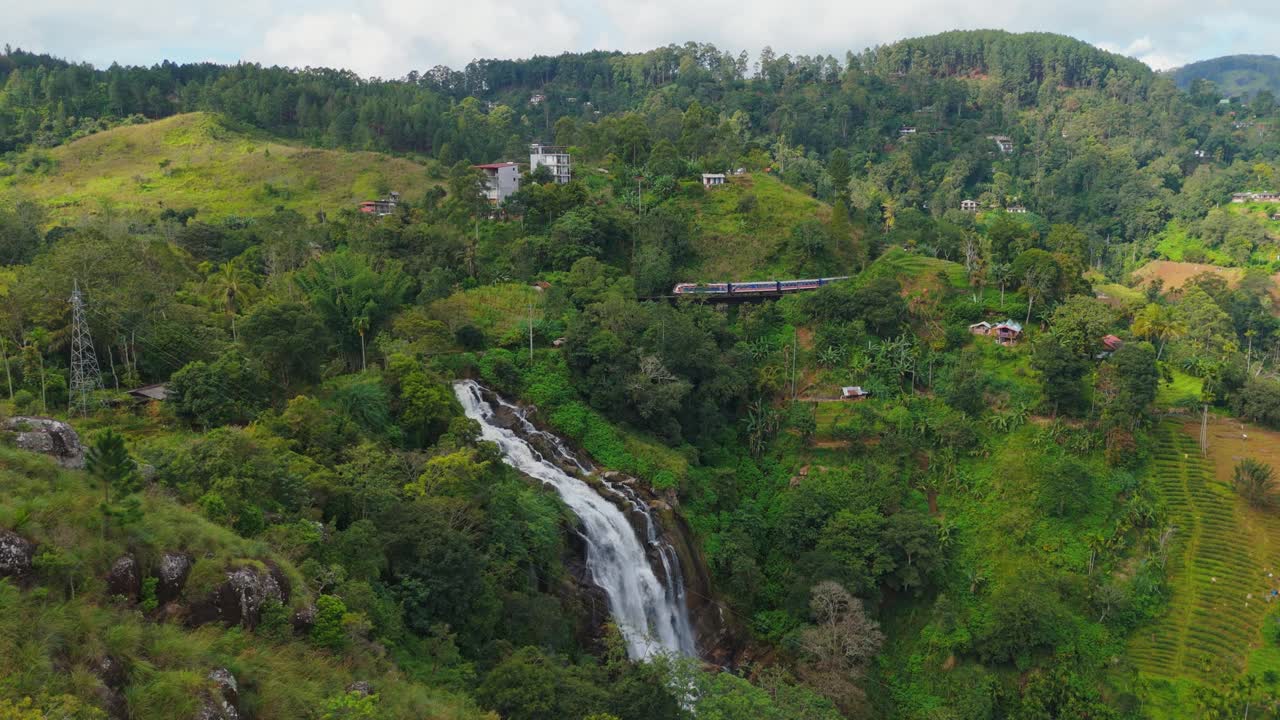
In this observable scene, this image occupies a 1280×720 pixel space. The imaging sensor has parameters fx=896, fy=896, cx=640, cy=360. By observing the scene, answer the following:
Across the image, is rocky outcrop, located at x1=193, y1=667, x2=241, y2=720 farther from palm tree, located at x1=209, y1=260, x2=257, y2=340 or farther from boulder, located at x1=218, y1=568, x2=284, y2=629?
palm tree, located at x1=209, y1=260, x2=257, y2=340

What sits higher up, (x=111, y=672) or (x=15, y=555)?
(x=15, y=555)

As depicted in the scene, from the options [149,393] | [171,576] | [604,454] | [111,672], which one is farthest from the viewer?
[604,454]

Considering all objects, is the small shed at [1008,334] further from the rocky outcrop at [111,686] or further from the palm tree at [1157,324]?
the rocky outcrop at [111,686]

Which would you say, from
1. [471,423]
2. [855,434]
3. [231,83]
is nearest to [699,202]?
[855,434]

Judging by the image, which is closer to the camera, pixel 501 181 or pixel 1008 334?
pixel 1008 334

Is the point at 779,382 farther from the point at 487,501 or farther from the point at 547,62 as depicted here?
the point at 547,62

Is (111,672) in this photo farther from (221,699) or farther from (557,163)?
(557,163)

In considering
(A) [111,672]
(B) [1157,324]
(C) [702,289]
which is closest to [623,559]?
(A) [111,672]
